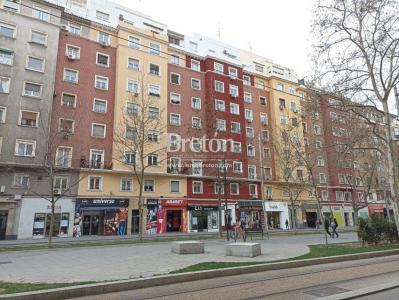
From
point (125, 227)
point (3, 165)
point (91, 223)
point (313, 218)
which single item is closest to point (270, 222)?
point (313, 218)

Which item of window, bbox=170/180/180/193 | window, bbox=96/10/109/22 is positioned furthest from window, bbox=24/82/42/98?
window, bbox=170/180/180/193

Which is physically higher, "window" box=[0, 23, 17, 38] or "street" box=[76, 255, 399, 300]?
"window" box=[0, 23, 17, 38]

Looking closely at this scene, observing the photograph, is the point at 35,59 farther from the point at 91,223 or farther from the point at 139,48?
the point at 91,223

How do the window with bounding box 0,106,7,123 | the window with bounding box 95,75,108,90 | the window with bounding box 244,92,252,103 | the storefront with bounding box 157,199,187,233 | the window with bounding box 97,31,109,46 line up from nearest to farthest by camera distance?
the window with bounding box 0,106,7,123
the storefront with bounding box 157,199,187,233
the window with bounding box 95,75,108,90
the window with bounding box 97,31,109,46
the window with bounding box 244,92,252,103

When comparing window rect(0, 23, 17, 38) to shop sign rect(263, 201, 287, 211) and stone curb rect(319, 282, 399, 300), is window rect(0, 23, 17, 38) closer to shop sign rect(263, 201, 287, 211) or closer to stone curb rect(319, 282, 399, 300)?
shop sign rect(263, 201, 287, 211)

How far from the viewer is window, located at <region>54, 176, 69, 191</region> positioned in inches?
1247

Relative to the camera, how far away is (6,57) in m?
32.0

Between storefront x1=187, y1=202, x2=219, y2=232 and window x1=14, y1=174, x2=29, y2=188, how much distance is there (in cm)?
1692

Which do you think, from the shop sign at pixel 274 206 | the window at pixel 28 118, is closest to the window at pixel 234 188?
the shop sign at pixel 274 206

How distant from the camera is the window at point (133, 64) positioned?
38.9 metres

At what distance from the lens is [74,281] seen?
8.48 metres

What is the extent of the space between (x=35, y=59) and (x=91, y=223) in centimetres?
1708

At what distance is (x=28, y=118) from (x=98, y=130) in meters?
6.78

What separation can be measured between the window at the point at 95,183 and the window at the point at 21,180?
227 inches
